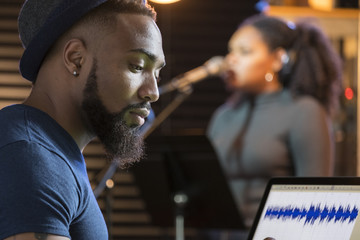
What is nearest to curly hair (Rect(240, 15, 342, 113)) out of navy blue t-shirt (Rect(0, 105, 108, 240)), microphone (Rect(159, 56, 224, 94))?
microphone (Rect(159, 56, 224, 94))

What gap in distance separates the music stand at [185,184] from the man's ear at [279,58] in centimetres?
77

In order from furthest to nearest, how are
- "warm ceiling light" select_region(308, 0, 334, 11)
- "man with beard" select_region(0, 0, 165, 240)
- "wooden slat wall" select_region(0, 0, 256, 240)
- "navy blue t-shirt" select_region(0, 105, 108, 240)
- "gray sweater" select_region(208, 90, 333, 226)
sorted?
"wooden slat wall" select_region(0, 0, 256, 240), "warm ceiling light" select_region(308, 0, 334, 11), "gray sweater" select_region(208, 90, 333, 226), "man with beard" select_region(0, 0, 165, 240), "navy blue t-shirt" select_region(0, 105, 108, 240)

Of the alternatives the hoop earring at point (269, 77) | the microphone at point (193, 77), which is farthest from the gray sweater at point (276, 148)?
the microphone at point (193, 77)

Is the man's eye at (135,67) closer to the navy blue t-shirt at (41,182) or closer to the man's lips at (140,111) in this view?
the man's lips at (140,111)

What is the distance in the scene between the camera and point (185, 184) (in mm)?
2936

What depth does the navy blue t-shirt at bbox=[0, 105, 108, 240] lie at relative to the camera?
1152 mm

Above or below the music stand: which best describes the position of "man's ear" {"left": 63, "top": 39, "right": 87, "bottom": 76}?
above

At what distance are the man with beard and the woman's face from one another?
1887mm

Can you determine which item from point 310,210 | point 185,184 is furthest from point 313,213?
point 185,184

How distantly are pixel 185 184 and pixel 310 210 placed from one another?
1.51 meters

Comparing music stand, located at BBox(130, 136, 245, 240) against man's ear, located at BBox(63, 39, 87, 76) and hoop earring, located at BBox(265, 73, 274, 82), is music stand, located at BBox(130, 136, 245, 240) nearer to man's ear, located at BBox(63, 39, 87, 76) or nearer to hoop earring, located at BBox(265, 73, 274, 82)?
hoop earring, located at BBox(265, 73, 274, 82)

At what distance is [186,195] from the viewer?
2.93 m

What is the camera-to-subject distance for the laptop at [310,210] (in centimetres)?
138

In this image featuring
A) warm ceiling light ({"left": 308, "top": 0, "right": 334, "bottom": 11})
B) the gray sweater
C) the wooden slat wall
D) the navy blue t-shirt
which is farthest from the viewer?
the wooden slat wall
